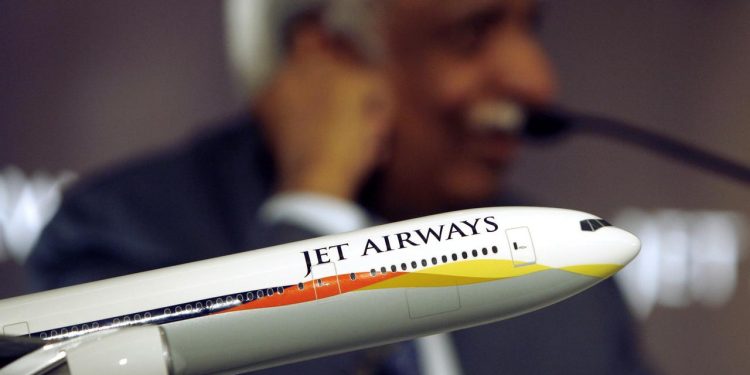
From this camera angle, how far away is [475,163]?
28.0ft

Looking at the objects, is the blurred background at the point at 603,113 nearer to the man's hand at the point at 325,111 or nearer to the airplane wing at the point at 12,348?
the man's hand at the point at 325,111

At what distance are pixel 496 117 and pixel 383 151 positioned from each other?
1148 mm

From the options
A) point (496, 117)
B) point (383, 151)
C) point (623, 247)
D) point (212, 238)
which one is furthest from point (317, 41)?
point (623, 247)

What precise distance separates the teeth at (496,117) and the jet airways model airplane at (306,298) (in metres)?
2.29

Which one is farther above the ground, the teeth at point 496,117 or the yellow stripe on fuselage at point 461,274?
the teeth at point 496,117

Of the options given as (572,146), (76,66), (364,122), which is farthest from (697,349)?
(76,66)

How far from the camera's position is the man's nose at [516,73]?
8.27 m

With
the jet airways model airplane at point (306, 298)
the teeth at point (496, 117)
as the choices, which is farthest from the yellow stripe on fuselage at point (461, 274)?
the teeth at point (496, 117)

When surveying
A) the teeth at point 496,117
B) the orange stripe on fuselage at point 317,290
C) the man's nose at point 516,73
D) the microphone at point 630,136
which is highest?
the man's nose at point 516,73

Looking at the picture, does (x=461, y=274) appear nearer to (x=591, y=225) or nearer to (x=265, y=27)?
(x=591, y=225)

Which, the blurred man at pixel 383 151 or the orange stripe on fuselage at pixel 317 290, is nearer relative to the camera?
the orange stripe on fuselage at pixel 317 290

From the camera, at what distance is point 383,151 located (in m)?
8.53

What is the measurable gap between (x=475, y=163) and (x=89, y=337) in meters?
4.25

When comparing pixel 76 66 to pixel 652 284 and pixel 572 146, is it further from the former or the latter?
pixel 652 284
